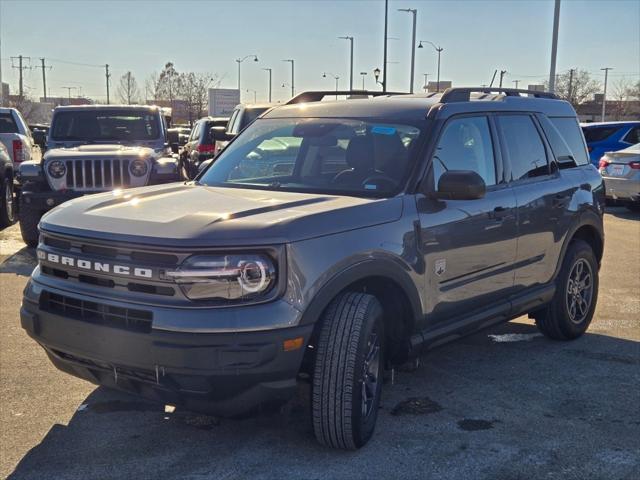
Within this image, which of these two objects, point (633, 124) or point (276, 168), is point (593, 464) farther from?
point (633, 124)

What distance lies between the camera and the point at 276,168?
4.75 metres

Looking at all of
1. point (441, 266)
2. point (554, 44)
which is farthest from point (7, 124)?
point (554, 44)

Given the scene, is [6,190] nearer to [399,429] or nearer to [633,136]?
[399,429]

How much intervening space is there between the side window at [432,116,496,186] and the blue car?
12.5 m

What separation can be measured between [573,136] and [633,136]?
11.5 m

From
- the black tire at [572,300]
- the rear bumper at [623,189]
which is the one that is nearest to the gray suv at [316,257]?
the black tire at [572,300]

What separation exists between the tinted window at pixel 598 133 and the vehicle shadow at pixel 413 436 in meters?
12.6

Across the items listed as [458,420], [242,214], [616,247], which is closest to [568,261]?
[458,420]

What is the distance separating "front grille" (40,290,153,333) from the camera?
10.8 feet

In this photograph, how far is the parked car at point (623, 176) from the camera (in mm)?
13391

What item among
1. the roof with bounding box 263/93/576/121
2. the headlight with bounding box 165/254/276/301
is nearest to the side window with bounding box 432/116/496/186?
the roof with bounding box 263/93/576/121

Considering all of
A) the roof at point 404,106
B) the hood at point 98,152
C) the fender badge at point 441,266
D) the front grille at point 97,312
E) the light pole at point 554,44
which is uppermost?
the light pole at point 554,44

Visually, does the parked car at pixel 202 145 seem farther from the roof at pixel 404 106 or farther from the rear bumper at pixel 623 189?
the roof at pixel 404 106

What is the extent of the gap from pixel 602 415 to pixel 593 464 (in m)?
0.73
